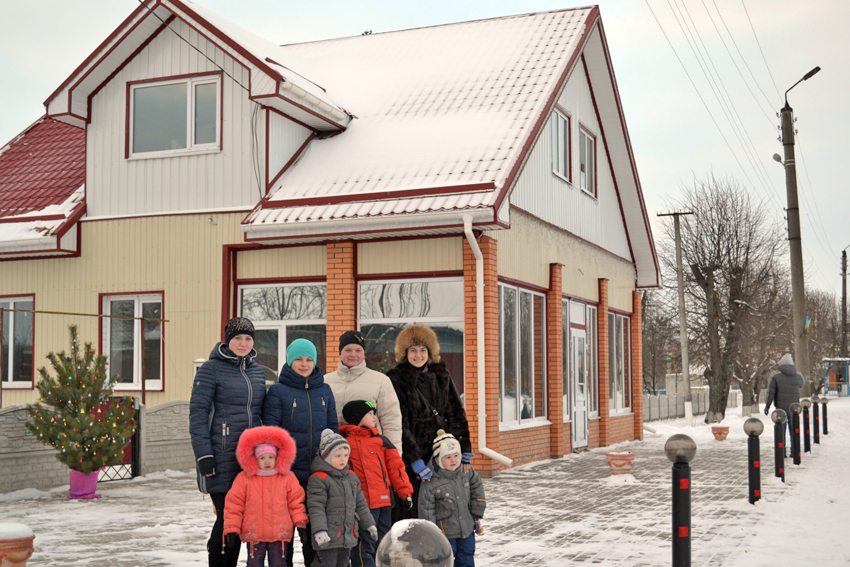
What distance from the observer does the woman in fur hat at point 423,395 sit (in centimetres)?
741

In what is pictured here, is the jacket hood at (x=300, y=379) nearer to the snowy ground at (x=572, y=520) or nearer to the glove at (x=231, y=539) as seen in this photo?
the glove at (x=231, y=539)

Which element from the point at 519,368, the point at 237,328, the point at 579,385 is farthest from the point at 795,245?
the point at 237,328

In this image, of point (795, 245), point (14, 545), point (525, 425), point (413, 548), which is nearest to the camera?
point (413, 548)

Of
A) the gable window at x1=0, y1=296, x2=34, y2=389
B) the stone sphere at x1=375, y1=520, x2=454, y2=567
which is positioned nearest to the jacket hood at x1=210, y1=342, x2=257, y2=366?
the stone sphere at x1=375, y1=520, x2=454, y2=567

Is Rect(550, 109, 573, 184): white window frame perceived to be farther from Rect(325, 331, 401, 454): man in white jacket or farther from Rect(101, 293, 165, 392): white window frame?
Rect(325, 331, 401, 454): man in white jacket

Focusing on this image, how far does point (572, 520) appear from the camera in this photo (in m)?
9.98

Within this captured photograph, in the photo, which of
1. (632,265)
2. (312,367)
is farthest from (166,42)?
(632,265)

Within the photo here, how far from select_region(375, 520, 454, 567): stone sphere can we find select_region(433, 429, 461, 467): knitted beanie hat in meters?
3.07

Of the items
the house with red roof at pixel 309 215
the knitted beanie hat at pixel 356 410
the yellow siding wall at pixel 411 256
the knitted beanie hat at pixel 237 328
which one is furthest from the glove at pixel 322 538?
the yellow siding wall at pixel 411 256

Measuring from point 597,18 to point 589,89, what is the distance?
5.97 ft

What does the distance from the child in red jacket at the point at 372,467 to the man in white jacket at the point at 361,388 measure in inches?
4.8

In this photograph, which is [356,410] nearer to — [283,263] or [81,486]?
[81,486]

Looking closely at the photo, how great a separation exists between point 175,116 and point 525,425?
785 centimetres

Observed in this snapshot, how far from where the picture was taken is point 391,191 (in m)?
14.0
